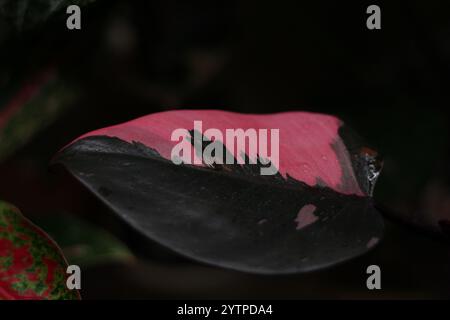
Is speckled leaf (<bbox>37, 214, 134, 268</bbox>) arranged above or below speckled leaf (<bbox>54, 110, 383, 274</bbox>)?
below

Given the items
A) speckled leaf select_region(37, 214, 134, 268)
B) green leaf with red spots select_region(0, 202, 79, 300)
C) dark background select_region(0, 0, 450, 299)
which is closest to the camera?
green leaf with red spots select_region(0, 202, 79, 300)

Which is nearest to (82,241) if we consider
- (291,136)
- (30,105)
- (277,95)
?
(30,105)

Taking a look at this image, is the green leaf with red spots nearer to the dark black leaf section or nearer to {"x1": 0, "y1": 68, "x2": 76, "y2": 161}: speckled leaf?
the dark black leaf section

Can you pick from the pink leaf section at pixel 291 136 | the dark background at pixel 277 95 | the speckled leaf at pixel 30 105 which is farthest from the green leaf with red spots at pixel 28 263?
the dark background at pixel 277 95

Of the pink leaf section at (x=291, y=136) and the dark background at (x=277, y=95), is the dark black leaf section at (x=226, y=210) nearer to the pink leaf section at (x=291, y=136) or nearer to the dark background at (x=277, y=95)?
the pink leaf section at (x=291, y=136)

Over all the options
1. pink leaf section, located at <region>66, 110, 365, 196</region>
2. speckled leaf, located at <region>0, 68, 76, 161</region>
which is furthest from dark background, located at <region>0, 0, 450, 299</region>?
pink leaf section, located at <region>66, 110, 365, 196</region>

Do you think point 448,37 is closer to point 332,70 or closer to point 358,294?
point 332,70

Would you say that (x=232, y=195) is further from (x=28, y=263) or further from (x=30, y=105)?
(x=30, y=105)

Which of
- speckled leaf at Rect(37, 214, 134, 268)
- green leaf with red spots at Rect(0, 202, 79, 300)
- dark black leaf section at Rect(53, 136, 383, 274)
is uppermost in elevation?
dark black leaf section at Rect(53, 136, 383, 274)
